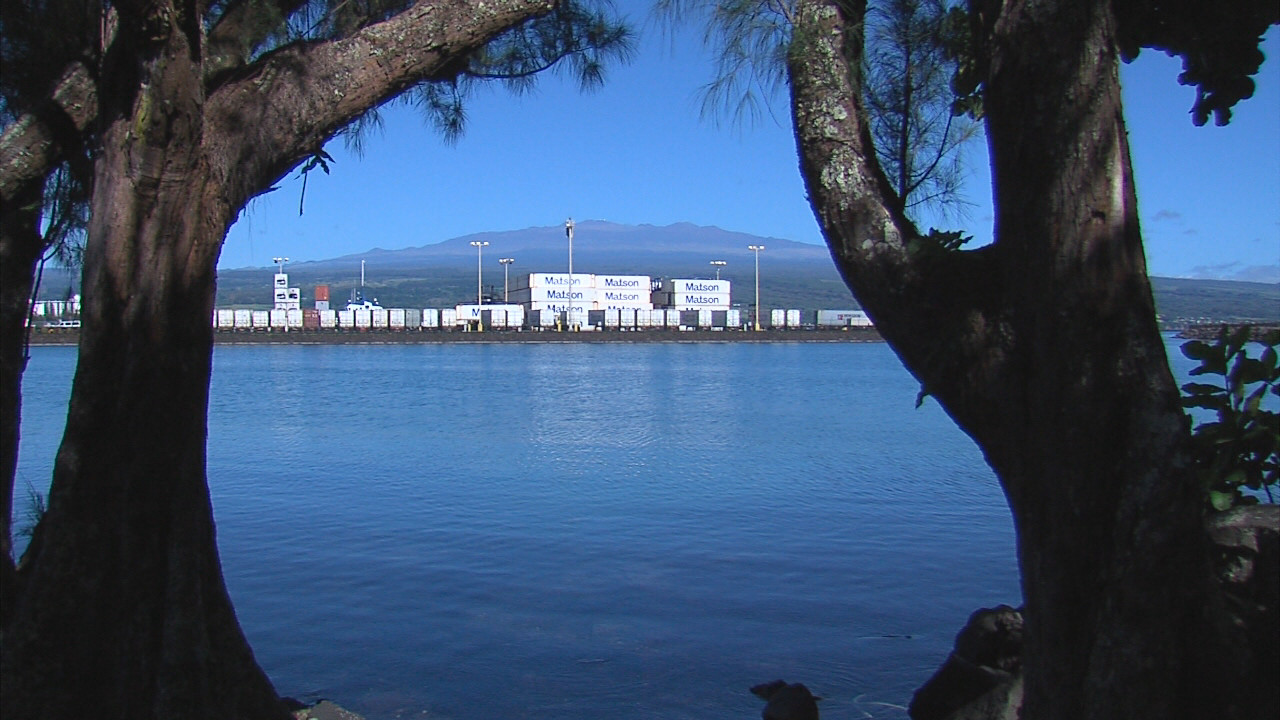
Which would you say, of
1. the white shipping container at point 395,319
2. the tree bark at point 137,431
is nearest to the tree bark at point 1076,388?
the tree bark at point 137,431

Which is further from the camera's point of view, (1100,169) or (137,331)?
(137,331)

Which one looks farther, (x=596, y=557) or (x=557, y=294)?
(x=557, y=294)

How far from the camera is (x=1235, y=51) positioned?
3.28 meters

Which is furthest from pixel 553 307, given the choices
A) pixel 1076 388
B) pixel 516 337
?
pixel 1076 388

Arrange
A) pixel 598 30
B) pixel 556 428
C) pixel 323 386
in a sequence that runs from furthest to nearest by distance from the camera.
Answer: pixel 323 386, pixel 556 428, pixel 598 30

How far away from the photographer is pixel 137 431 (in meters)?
3.08

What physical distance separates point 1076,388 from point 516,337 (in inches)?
2568

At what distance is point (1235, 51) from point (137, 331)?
303 centimetres

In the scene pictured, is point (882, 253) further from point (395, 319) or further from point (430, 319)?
point (430, 319)

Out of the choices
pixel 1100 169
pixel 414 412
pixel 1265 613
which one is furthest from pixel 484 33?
pixel 414 412

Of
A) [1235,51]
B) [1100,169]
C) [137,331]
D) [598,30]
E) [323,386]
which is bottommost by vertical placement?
[323,386]

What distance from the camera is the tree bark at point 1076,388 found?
7.89ft

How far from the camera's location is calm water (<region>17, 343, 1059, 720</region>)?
17.5ft

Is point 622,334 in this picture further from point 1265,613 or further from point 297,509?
point 1265,613
